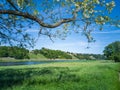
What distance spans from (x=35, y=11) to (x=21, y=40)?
7.31m

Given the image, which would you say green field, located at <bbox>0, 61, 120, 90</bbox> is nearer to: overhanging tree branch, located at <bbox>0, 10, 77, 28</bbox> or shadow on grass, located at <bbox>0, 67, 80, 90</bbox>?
shadow on grass, located at <bbox>0, 67, 80, 90</bbox>

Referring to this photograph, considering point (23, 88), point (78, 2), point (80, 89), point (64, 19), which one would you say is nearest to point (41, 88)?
point (23, 88)

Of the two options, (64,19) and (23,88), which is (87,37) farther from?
(23,88)

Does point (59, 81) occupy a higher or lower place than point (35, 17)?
lower

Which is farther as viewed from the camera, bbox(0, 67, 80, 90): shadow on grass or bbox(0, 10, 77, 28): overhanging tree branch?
bbox(0, 67, 80, 90): shadow on grass

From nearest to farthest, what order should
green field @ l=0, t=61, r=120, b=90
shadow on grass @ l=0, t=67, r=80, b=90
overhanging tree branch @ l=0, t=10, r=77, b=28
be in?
overhanging tree branch @ l=0, t=10, r=77, b=28 → green field @ l=0, t=61, r=120, b=90 → shadow on grass @ l=0, t=67, r=80, b=90

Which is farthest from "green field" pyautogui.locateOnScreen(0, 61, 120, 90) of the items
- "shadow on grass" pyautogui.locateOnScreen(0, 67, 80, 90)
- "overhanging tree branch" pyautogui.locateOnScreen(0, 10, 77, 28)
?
"overhanging tree branch" pyautogui.locateOnScreen(0, 10, 77, 28)

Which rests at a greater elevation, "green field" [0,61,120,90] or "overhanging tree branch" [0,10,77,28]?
"overhanging tree branch" [0,10,77,28]

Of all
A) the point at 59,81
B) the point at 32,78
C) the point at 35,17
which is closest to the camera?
the point at 35,17

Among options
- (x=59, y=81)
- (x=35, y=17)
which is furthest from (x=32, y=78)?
(x=35, y=17)

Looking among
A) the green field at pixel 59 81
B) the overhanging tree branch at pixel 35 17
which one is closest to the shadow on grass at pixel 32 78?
the green field at pixel 59 81

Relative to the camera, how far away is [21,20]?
1022 inches

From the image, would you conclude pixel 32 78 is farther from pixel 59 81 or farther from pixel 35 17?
pixel 35 17

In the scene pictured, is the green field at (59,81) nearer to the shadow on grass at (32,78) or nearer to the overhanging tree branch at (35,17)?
the shadow on grass at (32,78)
